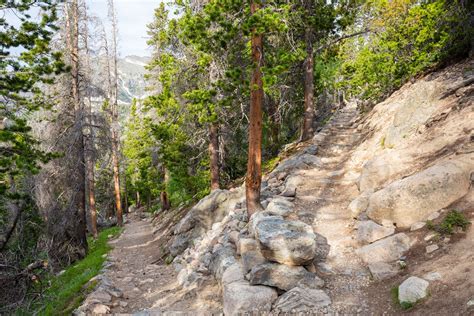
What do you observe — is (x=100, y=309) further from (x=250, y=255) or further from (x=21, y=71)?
(x=21, y=71)

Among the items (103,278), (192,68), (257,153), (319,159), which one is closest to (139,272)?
(103,278)

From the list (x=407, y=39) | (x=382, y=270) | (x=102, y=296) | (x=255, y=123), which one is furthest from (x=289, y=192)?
(x=407, y=39)

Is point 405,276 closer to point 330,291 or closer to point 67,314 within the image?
point 330,291

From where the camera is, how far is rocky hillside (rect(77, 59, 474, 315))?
5.36 m

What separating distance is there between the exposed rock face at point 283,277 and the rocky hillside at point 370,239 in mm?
20

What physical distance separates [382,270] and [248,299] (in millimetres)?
2610

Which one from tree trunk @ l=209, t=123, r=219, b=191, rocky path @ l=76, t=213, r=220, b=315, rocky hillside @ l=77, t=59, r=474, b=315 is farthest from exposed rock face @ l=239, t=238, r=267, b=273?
tree trunk @ l=209, t=123, r=219, b=191

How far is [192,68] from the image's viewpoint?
38.1 feet

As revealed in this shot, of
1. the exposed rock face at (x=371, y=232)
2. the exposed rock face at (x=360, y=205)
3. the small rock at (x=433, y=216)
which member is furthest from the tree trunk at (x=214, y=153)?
the small rock at (x=433, y=216)

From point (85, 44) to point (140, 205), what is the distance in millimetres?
41350

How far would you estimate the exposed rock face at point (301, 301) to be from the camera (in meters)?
5.66

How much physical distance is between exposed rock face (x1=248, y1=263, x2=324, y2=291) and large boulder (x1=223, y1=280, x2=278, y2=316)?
0.14m

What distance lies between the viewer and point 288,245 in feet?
21.3

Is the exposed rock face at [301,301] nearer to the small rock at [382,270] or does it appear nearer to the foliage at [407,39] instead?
the small rock at [382,270]
